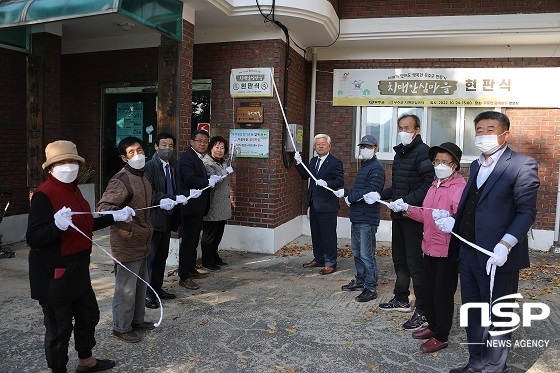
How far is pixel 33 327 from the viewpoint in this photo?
4352mm

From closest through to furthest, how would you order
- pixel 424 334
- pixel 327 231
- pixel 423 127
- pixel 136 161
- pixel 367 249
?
pixel 136 161 → pixel 424 334 → pixel 367 249 → pixel 327 231 → pixel 423 127

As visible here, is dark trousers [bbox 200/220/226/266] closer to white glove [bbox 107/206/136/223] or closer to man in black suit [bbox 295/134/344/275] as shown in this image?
man in black suit [bbox 295/134/344/275]

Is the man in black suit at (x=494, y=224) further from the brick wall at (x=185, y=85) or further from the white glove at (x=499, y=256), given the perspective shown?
the brick wall at (x=185, y=85)

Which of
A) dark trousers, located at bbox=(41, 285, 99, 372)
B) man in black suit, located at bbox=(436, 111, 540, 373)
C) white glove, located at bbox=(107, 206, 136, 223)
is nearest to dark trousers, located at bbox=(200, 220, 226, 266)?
white glove, located at bbox=(107, 206, 136, 223)

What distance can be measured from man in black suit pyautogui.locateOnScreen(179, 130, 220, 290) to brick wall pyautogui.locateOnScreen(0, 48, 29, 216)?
3.84m

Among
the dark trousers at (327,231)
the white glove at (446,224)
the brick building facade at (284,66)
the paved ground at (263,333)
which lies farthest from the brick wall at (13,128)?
the white glove at (446,224)

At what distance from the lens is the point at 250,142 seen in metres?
7.52

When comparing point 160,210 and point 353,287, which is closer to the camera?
point 160,210

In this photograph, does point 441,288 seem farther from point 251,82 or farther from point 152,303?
point 251,82

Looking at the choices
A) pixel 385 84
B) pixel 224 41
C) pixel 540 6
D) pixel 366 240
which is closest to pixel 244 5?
pixel 224 41

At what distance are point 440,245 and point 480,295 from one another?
0.56m

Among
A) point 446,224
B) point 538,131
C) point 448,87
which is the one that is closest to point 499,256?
point 446,224

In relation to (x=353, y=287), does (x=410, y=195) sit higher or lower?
higher

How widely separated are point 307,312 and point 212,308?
100 cm
